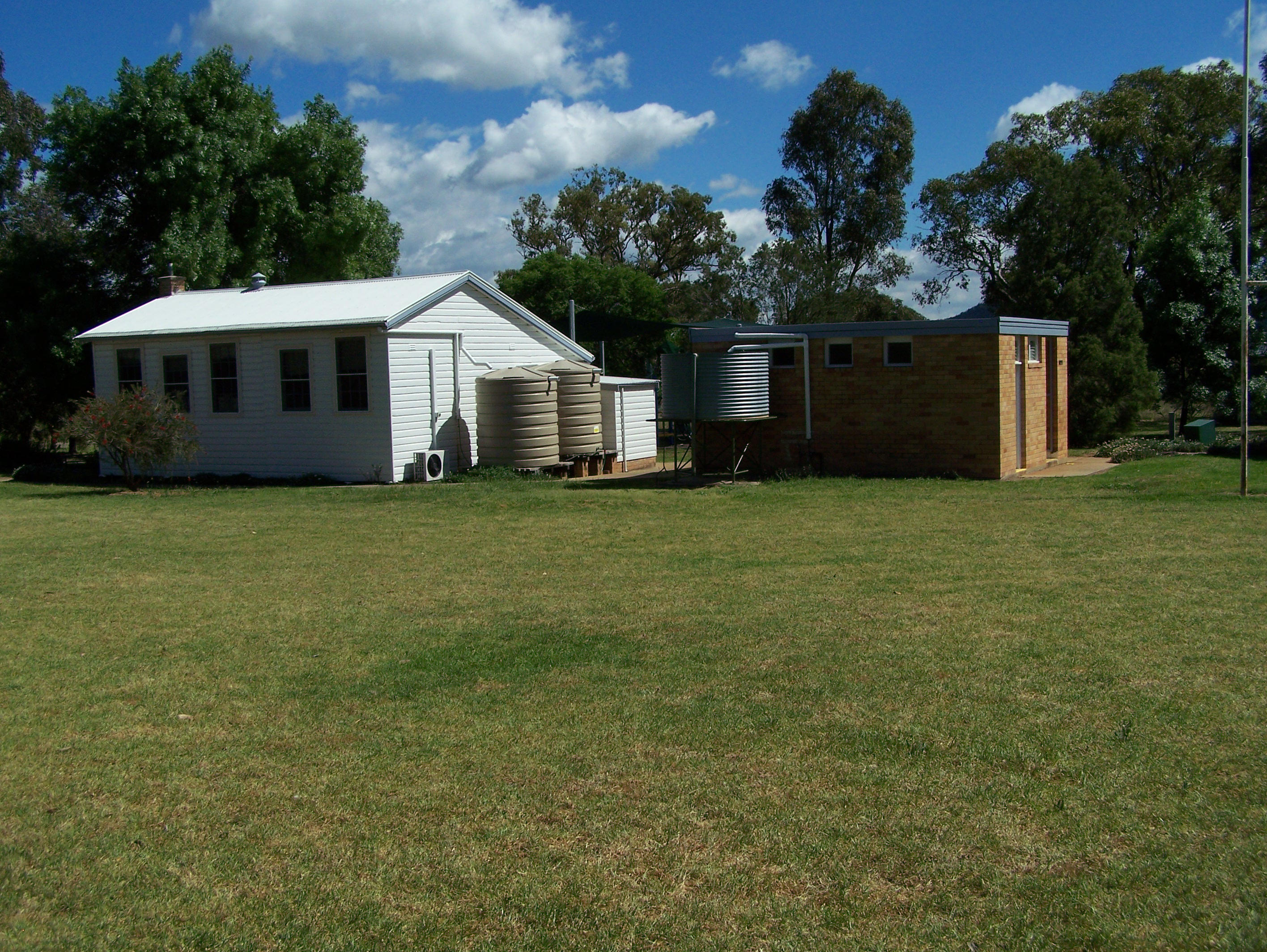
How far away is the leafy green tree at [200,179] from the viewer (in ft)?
89.0

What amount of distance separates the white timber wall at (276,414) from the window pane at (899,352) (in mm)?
8709

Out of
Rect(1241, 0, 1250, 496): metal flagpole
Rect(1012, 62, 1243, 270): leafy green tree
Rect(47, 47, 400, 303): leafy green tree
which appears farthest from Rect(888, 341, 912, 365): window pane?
Rect(1012, 62, 1243, 270): leafy green tree

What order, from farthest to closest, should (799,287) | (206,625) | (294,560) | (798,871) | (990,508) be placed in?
(799,287) → (990,508) → (294,560) → (206,625) → (798,871)

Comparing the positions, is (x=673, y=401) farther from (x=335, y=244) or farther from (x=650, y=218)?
(x=650, y=218)

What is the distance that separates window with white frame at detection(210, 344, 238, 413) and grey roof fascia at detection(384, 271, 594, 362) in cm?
407

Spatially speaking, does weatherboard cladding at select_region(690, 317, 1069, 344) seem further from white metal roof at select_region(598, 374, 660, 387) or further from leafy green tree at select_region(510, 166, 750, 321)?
leafy green tree at select_region(510, 166, 750, 321)

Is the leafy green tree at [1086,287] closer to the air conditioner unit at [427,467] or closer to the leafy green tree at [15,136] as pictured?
the air conditioner unit at [427,467]

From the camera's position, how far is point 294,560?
1140cm

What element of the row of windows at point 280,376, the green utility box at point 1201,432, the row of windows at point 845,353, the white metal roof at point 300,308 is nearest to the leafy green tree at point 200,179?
the white metal roof at point 300,308

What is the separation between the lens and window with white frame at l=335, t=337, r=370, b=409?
1975 centimetres

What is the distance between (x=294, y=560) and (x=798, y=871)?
8354 mm

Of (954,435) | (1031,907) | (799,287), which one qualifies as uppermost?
(799,287)

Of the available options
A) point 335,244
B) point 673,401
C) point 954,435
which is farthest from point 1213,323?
point 335,244

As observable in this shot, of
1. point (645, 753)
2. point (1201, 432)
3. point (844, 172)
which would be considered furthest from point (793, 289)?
point (645, 753)
